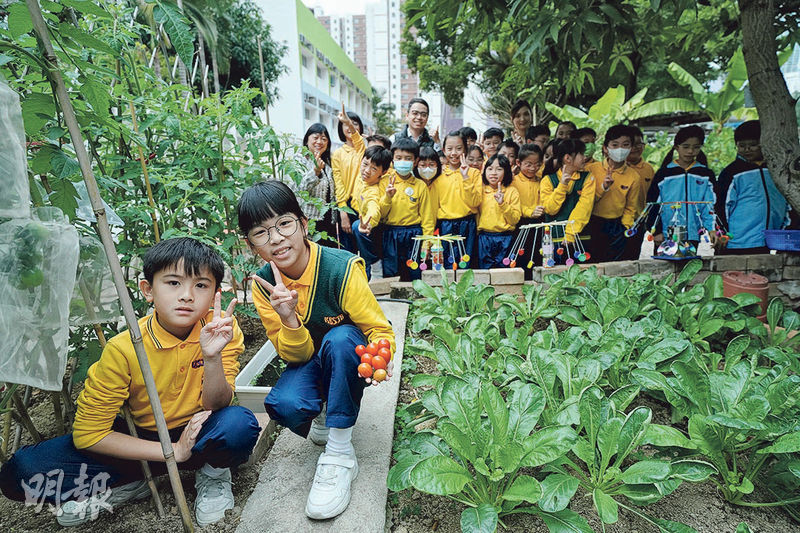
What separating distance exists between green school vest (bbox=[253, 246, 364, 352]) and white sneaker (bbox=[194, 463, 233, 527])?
599 millimetres

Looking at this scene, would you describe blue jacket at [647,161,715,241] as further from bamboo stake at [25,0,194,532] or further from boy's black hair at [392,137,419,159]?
bamboo stake at [25,0,194,532]

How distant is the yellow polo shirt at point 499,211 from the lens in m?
3.72

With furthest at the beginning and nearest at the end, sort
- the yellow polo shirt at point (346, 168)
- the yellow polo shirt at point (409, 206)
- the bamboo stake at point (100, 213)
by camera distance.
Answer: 1. the yellow polo shirt at point (346, 168)
2. the yellow polo shirt at point (409, 206)
3. the bamboo stake at point (100, 213)

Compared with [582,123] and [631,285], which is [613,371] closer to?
[631,285]

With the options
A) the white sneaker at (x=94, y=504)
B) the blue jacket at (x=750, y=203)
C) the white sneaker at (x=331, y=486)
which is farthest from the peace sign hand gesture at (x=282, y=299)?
the blue jacket at (x=750, y=203)

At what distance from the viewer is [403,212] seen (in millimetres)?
3648

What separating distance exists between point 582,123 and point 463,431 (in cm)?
939

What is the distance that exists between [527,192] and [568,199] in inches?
15.9

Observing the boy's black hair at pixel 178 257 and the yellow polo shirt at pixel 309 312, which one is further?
the yellow polo shirt at pixel 309 312

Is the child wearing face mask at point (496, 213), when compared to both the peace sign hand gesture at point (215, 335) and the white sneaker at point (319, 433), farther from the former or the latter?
the peace sign hand gesture at point (215, 335)

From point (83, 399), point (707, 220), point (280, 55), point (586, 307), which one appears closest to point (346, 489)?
point (83, 399)

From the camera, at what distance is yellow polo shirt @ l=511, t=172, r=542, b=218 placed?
3894mm

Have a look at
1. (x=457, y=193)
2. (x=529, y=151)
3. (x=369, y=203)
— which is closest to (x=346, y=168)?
(x=369, y=203)

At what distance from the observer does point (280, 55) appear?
640 inches
